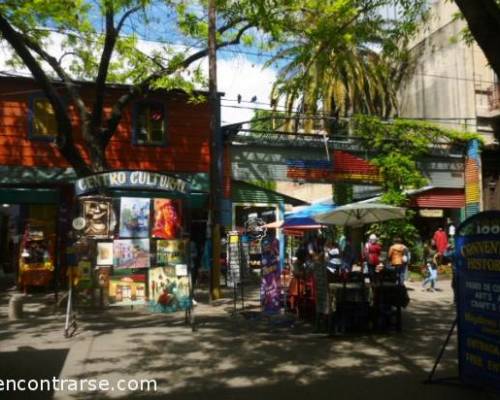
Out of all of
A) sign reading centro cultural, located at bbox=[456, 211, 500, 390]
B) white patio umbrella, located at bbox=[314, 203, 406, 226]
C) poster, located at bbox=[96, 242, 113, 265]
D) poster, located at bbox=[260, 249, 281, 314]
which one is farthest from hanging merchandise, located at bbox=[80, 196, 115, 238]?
sign reading centro cultural, located at bbox=[456, 211, 500, 390]

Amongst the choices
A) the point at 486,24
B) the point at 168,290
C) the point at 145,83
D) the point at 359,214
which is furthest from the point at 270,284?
the point at 486,24

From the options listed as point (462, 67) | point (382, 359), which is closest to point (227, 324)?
point (382, 359)

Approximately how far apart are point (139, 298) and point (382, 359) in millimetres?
4086

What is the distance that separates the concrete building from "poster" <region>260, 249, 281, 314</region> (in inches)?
495

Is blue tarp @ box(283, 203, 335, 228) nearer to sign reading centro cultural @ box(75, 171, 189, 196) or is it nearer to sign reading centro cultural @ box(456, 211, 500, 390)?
sign reading centro cultural @ box(75, 171, 189, 196)

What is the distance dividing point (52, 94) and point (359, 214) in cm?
709

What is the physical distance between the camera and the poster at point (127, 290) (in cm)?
926

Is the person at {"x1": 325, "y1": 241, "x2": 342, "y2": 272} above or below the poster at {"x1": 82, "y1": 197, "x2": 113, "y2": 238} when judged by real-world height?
below

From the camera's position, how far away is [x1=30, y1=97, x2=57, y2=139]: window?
1670cm

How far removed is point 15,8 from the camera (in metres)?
11.9

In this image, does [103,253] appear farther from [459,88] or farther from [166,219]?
[459,88]

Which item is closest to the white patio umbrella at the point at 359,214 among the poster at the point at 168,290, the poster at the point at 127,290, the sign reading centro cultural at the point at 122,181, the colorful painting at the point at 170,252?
the colorful painting at the point at 170,252

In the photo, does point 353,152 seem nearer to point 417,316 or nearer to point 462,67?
point 462,67

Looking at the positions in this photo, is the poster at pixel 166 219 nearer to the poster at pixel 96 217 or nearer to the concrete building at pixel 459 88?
the poster at pixel 96 217
